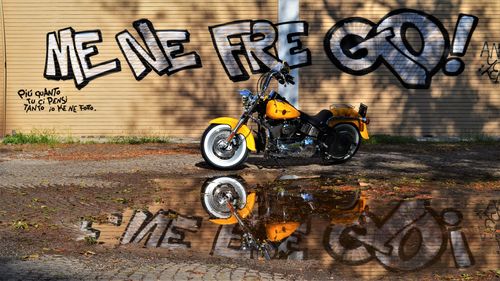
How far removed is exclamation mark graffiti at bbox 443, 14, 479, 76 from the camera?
59.1 ft

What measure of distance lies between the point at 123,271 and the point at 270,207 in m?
3.30

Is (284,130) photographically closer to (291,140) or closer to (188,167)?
(291,140)

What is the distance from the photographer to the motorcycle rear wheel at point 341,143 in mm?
12961

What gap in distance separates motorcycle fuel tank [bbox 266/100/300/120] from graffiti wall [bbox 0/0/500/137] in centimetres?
553

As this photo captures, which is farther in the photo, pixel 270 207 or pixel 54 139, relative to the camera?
pixel 54 139

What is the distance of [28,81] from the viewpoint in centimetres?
1784

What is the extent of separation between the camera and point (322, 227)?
8.38 metres

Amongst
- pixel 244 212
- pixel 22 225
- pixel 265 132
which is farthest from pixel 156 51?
pixel 22 225

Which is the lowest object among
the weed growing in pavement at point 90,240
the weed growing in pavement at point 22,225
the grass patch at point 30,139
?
the weed growing in pavement at point 90,240

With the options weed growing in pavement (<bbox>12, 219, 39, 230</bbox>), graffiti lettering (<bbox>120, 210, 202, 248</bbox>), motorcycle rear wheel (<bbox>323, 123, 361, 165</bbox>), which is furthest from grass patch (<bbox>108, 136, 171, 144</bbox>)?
weed growing in pavement (<bbox>12, 219, 39, 230</bbox>)

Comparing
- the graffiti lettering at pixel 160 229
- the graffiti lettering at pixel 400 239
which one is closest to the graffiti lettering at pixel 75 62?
the graffiti lettering at pixel 160 229

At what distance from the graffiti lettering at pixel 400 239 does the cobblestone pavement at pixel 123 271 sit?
→ 1060 millimetres

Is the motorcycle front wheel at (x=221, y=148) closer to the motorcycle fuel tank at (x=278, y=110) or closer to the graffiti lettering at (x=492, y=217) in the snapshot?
the motorcycle fuel tank at (x=278, y=110)

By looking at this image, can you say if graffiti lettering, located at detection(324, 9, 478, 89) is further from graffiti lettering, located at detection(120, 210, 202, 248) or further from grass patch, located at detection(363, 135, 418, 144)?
graffiti lettering, located at detection(120, 210, 202, 248)
